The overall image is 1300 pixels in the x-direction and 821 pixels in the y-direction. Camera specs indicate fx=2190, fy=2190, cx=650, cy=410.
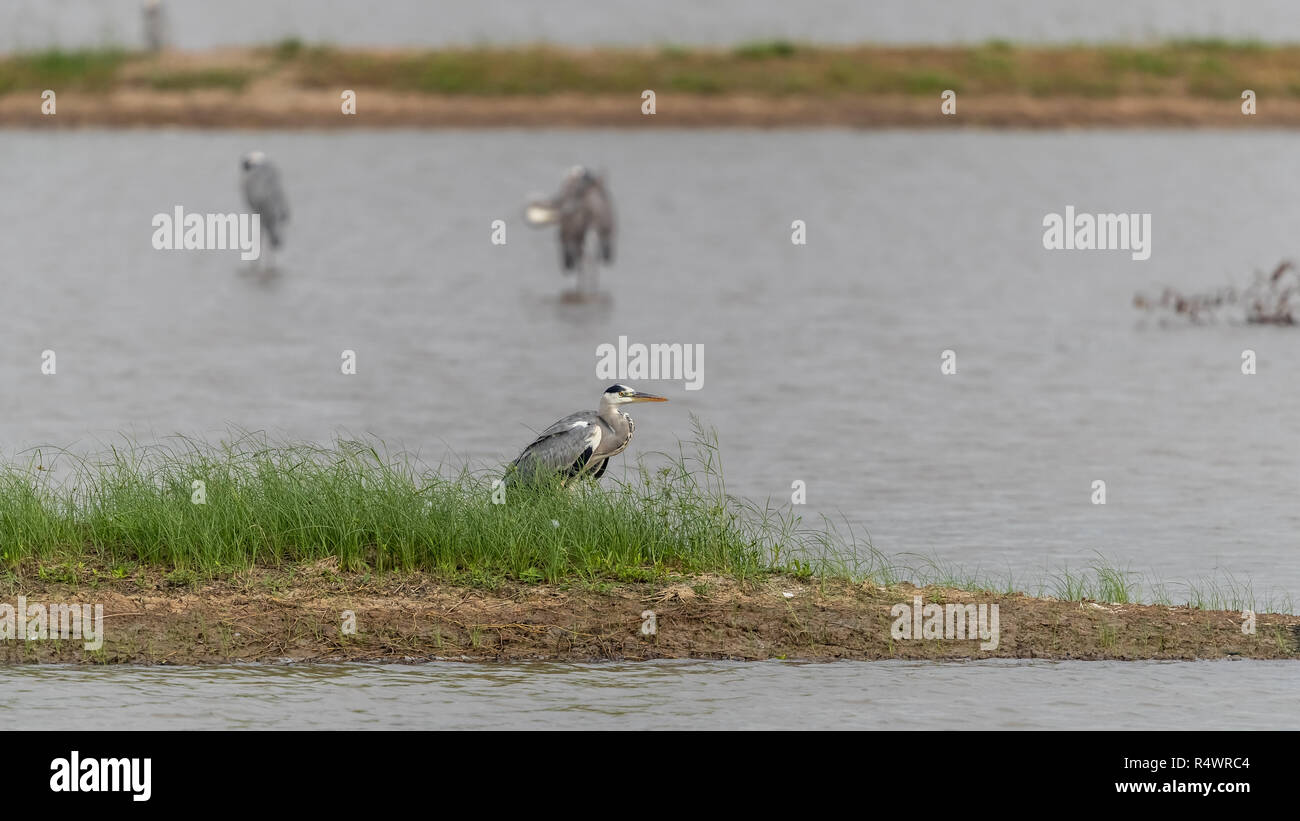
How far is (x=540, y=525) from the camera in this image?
11367 millimetres

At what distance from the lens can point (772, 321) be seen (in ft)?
92.4

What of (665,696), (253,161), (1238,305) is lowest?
(665,696)

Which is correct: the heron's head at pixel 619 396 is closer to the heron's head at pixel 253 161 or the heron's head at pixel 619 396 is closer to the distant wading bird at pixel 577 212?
the distant wading bird at pixel 577 212

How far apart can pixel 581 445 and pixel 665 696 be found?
87.9 inches

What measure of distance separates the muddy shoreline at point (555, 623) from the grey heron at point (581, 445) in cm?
94

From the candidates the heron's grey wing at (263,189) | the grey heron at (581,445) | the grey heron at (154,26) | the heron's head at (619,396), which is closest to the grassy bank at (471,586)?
the grey heron at (581,445)

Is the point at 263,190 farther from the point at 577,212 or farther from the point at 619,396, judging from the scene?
the point at 619,396

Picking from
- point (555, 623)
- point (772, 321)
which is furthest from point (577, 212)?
point (555, 623)

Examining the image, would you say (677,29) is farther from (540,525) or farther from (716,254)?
(540,525)

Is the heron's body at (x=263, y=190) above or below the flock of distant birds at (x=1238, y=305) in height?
above

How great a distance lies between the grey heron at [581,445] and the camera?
1177cm
